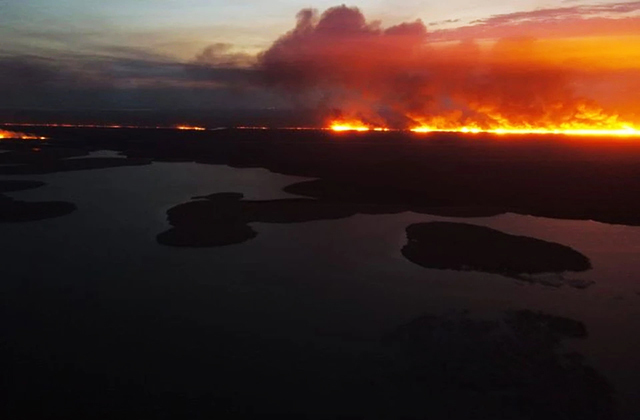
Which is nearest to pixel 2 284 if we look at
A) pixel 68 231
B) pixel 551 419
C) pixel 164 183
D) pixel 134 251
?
pixel 134 251

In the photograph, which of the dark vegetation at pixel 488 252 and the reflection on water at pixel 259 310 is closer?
the reflection on water at pixel 259 310

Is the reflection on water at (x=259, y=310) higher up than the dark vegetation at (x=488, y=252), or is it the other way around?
the dark vegetation at (x=488, y=252)

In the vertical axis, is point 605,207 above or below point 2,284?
above

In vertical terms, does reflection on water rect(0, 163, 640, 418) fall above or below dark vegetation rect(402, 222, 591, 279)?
below

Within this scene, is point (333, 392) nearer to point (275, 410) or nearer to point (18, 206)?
point (275, 410)

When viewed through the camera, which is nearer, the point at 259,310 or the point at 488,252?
the point at 259,310

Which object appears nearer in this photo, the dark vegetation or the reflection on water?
the reflection on water

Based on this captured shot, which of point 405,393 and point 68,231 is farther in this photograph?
point 68,231

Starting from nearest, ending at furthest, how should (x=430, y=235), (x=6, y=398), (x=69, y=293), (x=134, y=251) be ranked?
(x=6, y=398), (x=69, y=293), (x=134, y=251), (x=430, y=235)
